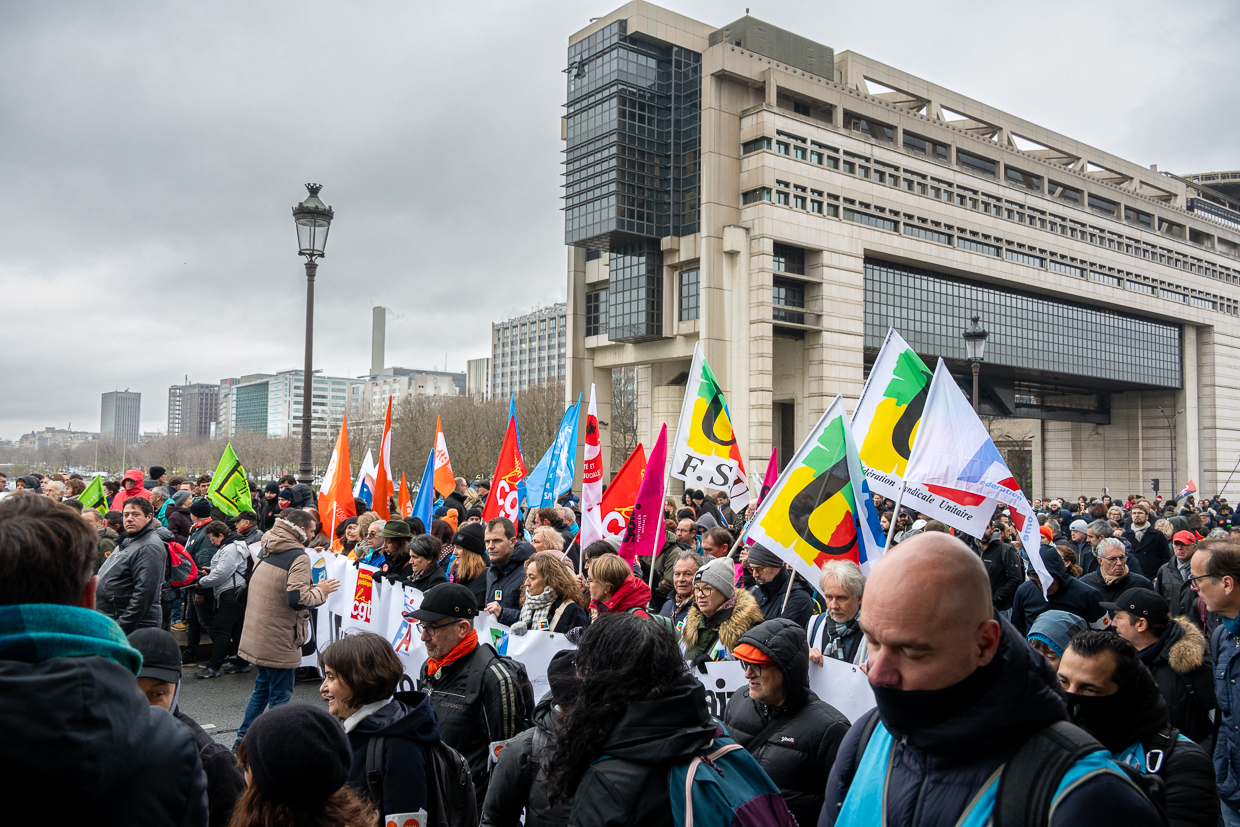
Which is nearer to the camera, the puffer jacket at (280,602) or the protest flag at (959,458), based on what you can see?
the protest flag at (959,458)

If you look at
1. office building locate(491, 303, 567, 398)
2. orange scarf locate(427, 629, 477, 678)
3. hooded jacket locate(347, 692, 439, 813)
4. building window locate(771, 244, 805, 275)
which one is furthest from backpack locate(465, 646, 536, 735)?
office building locate(491, 303, 567, 398)

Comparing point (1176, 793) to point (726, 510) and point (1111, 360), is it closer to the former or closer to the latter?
point (726, 510)

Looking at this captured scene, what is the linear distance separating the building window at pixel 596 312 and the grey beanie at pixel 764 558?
3878 centimetres

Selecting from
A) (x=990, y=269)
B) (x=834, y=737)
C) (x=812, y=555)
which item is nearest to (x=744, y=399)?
(x=990, y=269)

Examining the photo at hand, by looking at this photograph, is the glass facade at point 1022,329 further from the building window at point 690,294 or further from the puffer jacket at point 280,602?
the puffer jacket at point 280,602

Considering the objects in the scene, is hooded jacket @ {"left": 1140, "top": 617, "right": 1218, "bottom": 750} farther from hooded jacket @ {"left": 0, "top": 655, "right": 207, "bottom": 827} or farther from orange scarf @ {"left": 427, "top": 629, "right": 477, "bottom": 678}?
hooded jacket @ {"left": 0, "top": 655, "right": 207, "bottom": 827}

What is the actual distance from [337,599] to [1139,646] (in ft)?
24.5

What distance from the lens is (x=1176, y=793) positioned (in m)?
2.93

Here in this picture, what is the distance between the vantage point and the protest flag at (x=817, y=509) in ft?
19.5

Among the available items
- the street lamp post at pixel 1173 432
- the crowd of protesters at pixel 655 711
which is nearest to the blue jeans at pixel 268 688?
the crowd of protesters at pixel 655 711

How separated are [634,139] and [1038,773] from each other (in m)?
40.7

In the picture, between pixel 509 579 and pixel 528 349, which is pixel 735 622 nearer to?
pixel 509 579

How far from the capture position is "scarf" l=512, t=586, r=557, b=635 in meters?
5.68

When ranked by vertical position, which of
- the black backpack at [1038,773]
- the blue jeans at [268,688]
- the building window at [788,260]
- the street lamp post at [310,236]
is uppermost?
the building window at [788,260]
